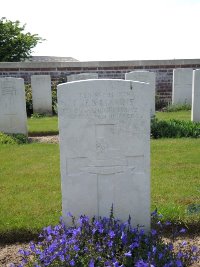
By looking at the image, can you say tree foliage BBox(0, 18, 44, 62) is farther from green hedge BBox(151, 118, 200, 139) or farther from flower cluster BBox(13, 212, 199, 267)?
flower cluster BBox(13, 212, 199, 267)

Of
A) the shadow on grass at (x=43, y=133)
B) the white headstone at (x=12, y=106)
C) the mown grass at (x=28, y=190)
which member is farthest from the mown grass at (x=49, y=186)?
the shadow on grass at (x=43, y=133)

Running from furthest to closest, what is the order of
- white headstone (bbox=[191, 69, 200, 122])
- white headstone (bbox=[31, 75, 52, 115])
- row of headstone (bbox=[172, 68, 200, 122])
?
white headstone (bbox=[31, 75, 52, 115])
row of headstone (bbox=[172, 68, 200, 122])
white headstone (bbox=[191, 69, 200, 122])

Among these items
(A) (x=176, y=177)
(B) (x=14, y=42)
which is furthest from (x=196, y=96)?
(B) (x=14, y=42)

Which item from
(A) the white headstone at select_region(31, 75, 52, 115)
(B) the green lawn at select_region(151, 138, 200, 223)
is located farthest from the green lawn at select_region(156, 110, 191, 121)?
(A) the white headstone at select_region(31, 75, 52, 115)

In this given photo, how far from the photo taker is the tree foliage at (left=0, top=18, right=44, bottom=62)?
2045 cm

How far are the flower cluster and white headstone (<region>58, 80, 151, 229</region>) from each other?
0.23 metres

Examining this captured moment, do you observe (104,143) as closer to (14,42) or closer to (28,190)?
(28,190)

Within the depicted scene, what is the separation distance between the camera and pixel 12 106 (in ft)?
29.0

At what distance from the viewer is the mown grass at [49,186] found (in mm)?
3592

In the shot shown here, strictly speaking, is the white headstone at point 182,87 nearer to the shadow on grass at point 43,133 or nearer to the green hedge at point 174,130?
the green hedge at point 174,130

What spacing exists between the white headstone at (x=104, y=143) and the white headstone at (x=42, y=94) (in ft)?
36.0

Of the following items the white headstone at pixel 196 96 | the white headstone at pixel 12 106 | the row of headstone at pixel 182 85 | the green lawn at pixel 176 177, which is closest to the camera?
the green lawn at pixel 176 177

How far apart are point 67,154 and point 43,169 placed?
2749 mm

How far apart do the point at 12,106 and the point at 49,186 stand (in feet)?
15.1
